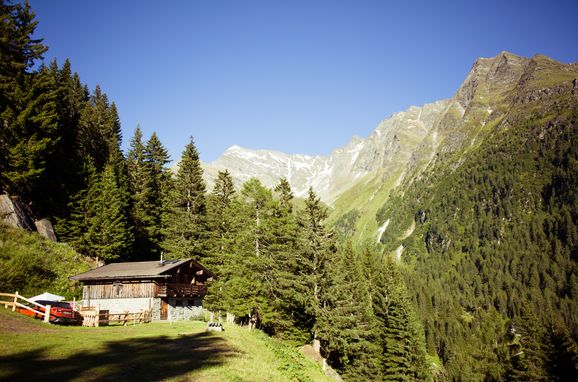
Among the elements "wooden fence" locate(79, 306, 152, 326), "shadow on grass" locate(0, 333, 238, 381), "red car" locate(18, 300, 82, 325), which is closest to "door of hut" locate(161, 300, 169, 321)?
"wooden fence" locate(79, 306, 152, 326)

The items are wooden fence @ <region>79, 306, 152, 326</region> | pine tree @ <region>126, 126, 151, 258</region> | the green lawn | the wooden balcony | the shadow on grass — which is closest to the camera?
the shadow on grass

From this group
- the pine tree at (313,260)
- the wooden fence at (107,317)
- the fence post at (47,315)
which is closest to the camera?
the fence post at (47,315)

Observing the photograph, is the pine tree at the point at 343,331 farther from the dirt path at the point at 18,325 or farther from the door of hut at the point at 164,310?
the dirt path at the point at 18,325

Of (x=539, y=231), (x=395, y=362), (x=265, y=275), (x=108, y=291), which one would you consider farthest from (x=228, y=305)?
(x=539, y=231)

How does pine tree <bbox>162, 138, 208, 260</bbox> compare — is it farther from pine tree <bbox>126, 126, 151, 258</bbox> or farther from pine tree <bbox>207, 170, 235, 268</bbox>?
pine tree <bbox>126, 126, 151, 258</bbox>

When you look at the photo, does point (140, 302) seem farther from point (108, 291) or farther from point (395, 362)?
point (395, 362)

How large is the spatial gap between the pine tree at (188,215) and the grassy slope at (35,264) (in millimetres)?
11060

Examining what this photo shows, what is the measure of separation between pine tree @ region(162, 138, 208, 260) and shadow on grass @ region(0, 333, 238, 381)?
2755cm

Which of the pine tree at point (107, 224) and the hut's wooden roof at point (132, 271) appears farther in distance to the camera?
the pine tree at point (107, 224)

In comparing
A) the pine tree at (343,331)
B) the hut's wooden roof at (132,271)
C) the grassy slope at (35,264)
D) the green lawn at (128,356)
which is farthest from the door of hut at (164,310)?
the pine tree at (343,331)

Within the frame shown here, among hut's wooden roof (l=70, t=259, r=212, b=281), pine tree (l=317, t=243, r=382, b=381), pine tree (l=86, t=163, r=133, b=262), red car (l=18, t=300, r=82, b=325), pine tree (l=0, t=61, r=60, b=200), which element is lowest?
pine tree (l=317, t=243, r=382, b=381)

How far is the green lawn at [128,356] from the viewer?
13867 mm

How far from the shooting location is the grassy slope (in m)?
34.1

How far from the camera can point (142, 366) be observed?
15.7m
